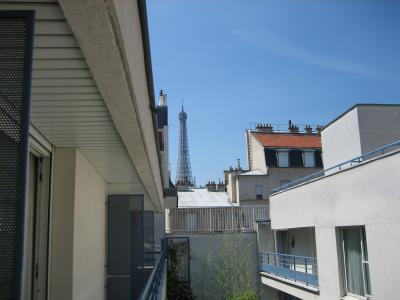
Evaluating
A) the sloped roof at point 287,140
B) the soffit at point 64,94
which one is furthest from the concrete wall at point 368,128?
the sloped roof at point 287,140

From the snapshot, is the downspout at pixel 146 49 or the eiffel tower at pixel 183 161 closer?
the downspout at pixel 146 49

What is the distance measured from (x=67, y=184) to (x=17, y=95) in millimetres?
3375

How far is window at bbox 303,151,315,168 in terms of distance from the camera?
37.1 metres

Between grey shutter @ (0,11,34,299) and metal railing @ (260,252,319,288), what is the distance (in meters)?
14.7

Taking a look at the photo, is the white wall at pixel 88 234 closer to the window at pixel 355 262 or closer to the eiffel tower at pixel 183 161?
the window at pixel 355 262

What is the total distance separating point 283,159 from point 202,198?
7.05 m

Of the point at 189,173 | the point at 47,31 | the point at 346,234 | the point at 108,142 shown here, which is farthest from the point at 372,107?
the point at 189,173

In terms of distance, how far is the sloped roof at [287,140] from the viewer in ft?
123

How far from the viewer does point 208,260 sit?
77.9ft

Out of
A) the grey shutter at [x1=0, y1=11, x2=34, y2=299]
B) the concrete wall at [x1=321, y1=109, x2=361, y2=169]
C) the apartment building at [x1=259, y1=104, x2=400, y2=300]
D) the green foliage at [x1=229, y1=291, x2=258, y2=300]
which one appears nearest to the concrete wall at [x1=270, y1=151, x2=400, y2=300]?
the apartment building at [x1=259, y1=104, x2=400, y2=300]

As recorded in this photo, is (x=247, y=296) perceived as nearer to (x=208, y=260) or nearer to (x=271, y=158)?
(x=208, y=260)

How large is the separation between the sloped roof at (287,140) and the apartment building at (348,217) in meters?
15.9

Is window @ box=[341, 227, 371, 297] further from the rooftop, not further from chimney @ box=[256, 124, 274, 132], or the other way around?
chimney @ box=[256, 124, 274, 132]

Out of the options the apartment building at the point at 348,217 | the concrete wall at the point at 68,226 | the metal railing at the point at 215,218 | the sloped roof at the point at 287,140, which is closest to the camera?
the concrete wall at the point at 68,226
